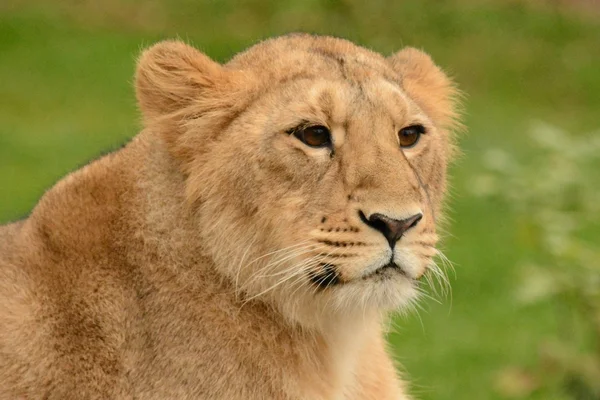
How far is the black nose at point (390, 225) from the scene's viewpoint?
384 centimetres

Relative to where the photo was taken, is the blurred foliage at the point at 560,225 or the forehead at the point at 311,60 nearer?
the forehead at the point at 311,60

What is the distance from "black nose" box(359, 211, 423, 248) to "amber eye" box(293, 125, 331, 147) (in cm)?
32

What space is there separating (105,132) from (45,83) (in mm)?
2080

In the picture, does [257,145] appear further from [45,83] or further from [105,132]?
[45,83]

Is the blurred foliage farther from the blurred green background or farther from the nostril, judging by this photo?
the blurred green background

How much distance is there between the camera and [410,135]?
4.26 metres

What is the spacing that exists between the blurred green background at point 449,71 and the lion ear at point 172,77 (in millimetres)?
5167

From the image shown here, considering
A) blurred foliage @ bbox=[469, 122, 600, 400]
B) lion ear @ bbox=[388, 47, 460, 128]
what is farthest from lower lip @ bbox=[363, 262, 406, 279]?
blurred foliage @ bbox=[469, 122, 600, 400]

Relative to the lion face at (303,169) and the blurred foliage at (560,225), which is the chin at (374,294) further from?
the blurred foliage at (560,225)

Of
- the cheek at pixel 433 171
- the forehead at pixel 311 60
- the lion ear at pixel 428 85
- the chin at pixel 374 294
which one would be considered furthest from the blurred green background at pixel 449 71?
the chin at pixel 374 294

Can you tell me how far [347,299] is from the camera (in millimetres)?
3979

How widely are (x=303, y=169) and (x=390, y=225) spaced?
1.22 feet

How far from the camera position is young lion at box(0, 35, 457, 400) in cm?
394

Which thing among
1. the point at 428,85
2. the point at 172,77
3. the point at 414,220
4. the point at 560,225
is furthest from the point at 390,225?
the point at 560,225
